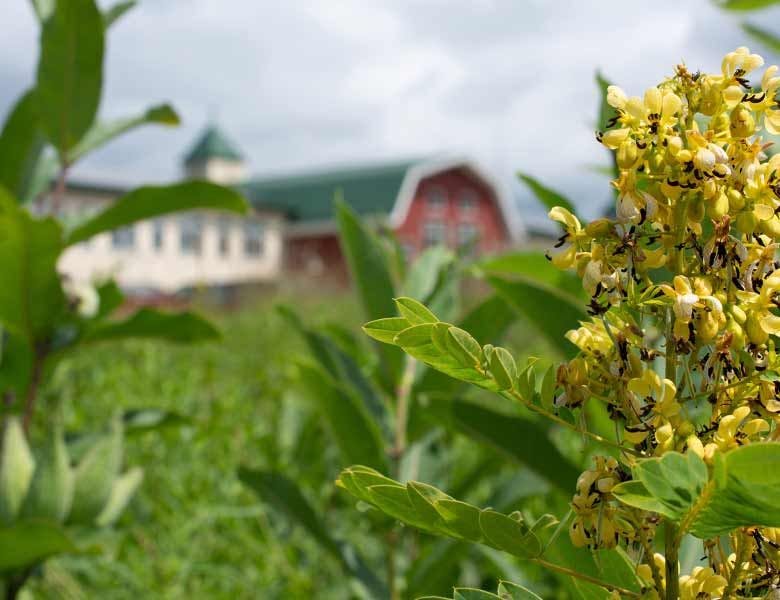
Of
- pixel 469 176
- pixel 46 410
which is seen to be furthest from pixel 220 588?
pixel 469 176

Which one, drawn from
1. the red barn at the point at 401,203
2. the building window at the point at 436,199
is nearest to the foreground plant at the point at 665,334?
the red barn at the point at 401,203

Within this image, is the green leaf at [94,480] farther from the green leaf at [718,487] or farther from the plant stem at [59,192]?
the green leaf at [718,487]

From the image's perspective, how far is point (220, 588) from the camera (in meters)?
2.19

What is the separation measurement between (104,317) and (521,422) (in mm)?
869

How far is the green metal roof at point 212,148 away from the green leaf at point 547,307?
107 feet

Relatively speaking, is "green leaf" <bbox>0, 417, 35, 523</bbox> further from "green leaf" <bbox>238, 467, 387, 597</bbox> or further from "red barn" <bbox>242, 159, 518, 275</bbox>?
"red barn" <bbox>242, 159, 518, 275</bbox>

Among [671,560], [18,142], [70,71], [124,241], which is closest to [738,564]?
[671,560]

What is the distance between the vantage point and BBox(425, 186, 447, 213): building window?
29.7 metres

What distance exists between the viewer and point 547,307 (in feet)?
A: 3.70

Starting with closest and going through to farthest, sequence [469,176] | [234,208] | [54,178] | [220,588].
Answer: [234,208] < [54,178] < [220,588] < [469,176]

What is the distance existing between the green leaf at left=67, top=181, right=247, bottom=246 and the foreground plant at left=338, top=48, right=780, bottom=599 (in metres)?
1.03

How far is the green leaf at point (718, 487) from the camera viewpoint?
0.41 meters

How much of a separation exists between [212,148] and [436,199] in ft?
30.4

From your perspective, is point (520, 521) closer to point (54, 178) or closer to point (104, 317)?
point (104, 317)
